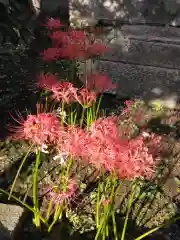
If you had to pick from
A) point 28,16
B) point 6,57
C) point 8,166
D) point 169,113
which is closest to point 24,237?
point 8,166

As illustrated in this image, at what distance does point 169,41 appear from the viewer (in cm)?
463

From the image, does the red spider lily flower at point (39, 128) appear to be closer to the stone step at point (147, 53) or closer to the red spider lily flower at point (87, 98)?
the red spider lily flower at point (87, 98)

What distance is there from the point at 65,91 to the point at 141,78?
110 inches

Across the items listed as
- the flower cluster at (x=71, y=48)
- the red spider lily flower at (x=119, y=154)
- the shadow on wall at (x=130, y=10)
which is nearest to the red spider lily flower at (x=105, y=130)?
the red spider lily flower at (x=119, y=154)

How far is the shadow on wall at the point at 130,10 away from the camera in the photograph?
4445 millimetres

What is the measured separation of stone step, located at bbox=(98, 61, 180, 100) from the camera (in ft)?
15.8

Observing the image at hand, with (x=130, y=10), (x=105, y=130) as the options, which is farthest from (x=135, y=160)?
(x=130, y=10)

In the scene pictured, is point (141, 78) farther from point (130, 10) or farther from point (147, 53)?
point (130, 10)

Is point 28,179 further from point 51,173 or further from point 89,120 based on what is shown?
point 89,120

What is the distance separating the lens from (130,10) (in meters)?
4.53

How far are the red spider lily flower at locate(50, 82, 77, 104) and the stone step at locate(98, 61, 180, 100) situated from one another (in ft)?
8.83

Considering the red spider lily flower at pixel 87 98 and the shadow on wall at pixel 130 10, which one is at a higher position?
the shadow on wall at pixel 130 10

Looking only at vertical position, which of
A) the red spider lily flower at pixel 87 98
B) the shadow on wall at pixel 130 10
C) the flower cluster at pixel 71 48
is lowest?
the red spider lily flower at pixel 87 98

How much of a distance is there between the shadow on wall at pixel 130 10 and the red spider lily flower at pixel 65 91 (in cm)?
256
